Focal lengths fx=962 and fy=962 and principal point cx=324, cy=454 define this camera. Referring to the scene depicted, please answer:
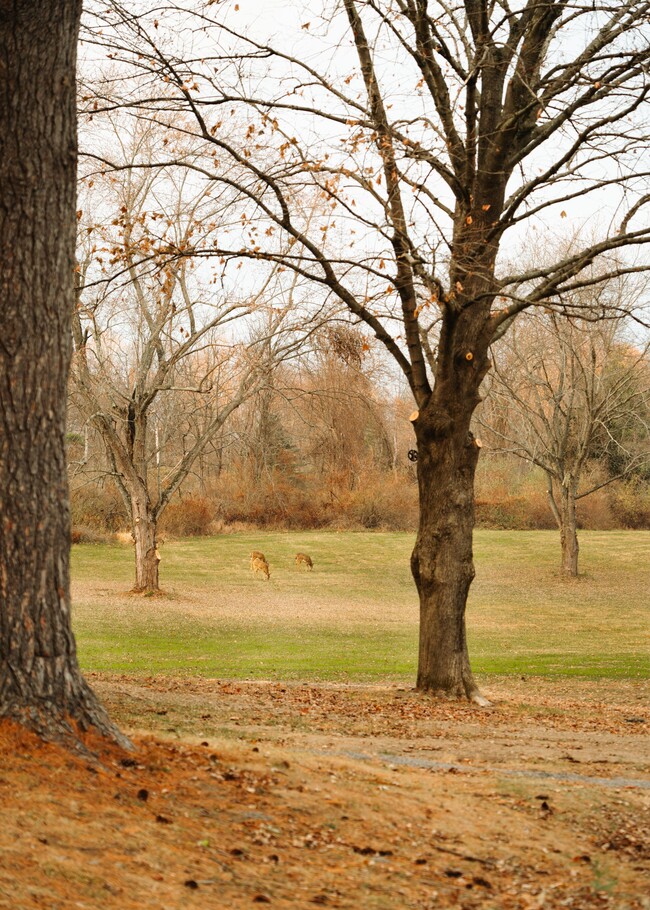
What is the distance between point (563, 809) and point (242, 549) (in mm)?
33600

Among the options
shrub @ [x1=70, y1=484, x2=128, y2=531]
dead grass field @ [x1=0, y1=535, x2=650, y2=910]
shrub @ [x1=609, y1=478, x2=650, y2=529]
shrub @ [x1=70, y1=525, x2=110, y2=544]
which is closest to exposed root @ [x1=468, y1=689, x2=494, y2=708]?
dead grass field @ [x1=0, y1=535, x2=650, y2=910]

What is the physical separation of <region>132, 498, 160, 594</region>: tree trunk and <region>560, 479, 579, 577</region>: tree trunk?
528 inches

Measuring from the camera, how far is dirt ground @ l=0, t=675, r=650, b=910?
368cm

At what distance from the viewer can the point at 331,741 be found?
705 centimetres

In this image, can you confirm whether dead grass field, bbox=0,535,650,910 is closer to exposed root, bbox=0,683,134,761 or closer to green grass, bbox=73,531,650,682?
exposed root, bbox=0,683,134,761

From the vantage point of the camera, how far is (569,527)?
32062 millimetres

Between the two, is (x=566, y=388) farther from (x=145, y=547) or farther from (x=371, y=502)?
(x=371, y=502)

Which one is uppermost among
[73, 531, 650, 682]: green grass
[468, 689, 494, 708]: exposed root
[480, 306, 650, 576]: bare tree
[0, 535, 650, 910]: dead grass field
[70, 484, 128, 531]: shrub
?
[480, 306, 650, 576]: bare tree

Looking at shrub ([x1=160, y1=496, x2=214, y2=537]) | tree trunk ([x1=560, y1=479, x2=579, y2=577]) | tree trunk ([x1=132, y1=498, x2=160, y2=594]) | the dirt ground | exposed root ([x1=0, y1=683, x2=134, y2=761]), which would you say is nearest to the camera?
the dirt ground

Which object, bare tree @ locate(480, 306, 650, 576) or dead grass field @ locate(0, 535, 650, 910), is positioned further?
bare tree @ locate(480, 306, 650, 576)

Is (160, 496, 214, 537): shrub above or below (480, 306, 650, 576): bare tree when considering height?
below

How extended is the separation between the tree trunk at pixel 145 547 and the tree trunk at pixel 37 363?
20.5 meters

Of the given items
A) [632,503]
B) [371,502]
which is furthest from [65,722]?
[632,503]

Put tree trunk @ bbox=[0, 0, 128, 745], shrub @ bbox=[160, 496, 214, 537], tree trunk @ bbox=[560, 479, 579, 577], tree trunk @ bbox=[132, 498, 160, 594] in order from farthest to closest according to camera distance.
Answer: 1. shrub @ bbox=[160, 496, 214, 537]
2. tree trunk @ bbox=[560, 479, 579, 577]
3. tree trunk @ bbox=[132, 498, 160, 594]
4. tree trunk @ bbox=[0, 0, 128, 745]
